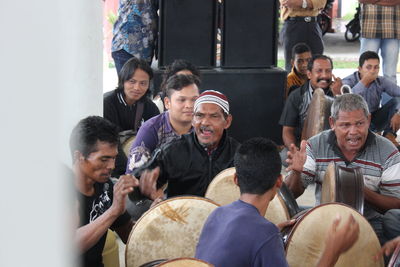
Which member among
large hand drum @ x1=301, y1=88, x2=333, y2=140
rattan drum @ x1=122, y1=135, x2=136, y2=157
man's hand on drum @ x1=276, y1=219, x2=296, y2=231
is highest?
large hand drum @ x1=301, y1=88, x2=333, y2=140

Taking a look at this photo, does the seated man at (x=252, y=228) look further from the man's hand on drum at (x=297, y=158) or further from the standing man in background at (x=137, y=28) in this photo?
the standing man in background at (x=137, y=28)

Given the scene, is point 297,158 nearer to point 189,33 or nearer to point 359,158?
point 359,158

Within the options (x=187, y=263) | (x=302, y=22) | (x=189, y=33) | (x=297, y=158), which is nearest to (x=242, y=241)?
(x=187, y=263)

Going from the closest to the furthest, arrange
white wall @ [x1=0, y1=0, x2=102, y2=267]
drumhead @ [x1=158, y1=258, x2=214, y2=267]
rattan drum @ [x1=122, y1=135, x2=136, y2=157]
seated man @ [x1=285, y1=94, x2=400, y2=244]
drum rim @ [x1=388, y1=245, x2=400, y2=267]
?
white wall @ [x1=0, y1=0, x2=102, y2=267] < drumhead @ [x1=158, y1=258, x2=214, y2=267] < drum rim @ [x1=388, y1=245, x2=400, y2=267] < seated man @ [x1=285, y1=94, x2=400, y2=244] < rattan drum @ [x1=122, y1=135, x2=136, y2=157]

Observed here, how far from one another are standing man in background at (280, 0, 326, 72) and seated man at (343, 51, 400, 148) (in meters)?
1.00

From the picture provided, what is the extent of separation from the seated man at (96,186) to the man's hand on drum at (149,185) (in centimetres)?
32

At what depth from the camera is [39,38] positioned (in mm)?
429

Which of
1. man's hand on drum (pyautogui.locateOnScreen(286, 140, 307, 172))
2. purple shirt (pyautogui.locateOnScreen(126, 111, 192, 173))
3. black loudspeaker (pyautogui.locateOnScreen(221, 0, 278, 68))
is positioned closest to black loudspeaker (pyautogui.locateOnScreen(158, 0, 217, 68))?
black loudspeaker (pyautogui.locateOnScreen(221, 0, 278, 68))

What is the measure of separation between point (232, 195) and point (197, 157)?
35 centimetres

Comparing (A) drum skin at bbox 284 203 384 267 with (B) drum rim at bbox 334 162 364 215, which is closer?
(A) drum skin at bbox 284 203 384 267

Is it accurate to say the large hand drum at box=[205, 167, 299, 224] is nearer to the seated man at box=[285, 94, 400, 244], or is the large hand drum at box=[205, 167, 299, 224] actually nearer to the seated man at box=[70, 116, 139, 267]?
the seated man at box=[285, 94, 400, 244]

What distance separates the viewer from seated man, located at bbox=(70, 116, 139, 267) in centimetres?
230

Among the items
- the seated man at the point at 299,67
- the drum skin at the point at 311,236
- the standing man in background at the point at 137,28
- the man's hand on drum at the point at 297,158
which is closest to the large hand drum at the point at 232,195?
the man's hand on drum at the point at 297,158

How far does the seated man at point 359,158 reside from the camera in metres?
3.09
